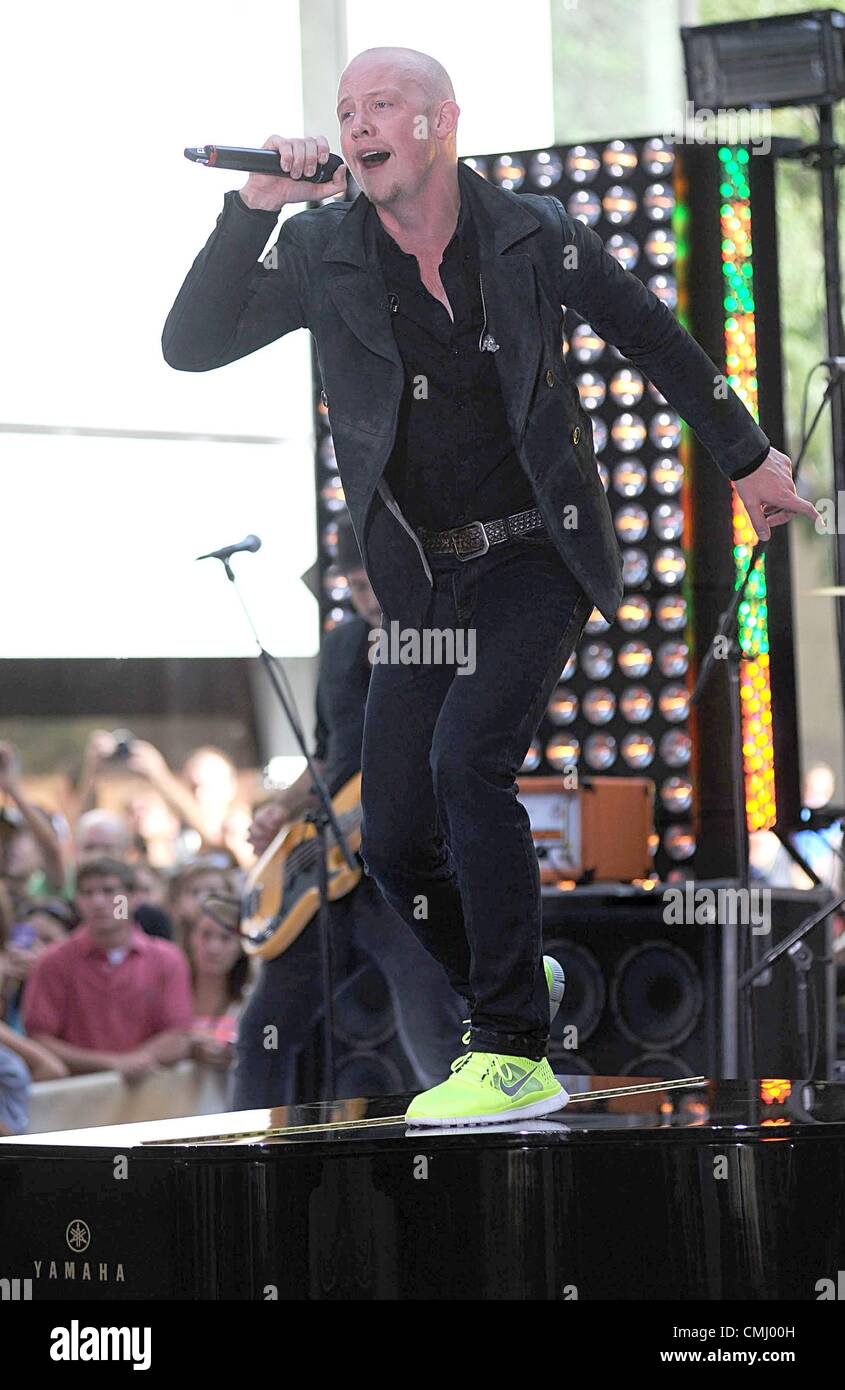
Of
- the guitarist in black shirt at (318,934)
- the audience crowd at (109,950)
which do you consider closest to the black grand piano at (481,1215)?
the guitarist in black shirt at (318,934)

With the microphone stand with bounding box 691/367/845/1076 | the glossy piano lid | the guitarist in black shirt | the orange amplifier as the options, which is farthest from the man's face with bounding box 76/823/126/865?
the glossy piano lid

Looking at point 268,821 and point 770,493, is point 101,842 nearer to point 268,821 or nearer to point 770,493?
point 268,821

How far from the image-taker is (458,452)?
8.88ft

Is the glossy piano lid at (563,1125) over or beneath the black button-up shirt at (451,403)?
beneath

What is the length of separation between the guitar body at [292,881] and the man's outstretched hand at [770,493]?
1.97m

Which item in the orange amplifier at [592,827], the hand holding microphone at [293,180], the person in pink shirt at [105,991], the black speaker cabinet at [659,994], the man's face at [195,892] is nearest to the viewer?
the hand holding microphone at [293,180]

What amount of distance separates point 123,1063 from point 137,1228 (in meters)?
2.70

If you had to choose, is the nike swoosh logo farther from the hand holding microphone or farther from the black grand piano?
the hand holding microphone

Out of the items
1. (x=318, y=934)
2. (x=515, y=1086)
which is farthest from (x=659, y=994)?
(x=515, y=1086)

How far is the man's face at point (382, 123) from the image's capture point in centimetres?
255

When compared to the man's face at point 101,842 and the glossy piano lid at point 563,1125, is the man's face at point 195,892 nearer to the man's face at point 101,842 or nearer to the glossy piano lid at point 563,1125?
the man's face at point 101,842

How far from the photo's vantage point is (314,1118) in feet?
8.93

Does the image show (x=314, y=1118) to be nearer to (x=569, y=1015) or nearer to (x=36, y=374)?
(x=569, y=1015)
